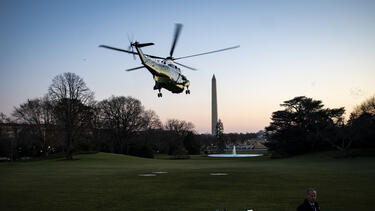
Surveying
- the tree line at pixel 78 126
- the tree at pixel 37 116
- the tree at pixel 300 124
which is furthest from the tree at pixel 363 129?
the tree at pixel 37 116

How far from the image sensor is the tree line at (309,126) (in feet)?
216

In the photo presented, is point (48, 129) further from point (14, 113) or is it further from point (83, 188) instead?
point (83, 188)

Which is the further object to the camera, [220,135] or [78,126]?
[220,135]

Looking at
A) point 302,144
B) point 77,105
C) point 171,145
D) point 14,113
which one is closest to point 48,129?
point 14,113

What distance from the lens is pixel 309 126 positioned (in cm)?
7781

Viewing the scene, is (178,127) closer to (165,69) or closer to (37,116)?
(37,116)

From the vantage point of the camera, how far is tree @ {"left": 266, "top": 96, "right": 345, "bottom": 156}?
241 feet

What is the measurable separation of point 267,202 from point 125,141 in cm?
7670

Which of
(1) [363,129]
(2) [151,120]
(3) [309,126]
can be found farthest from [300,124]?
(2) [151,120]

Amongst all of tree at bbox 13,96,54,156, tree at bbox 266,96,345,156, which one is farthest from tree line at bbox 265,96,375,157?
tree at bbox 13,96,54,156

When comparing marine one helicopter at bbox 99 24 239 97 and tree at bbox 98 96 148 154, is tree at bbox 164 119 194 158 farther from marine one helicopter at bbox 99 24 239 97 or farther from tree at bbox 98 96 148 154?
marine one helicopter at bbox 99 24 239 97

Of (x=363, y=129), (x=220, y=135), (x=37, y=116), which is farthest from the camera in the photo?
(x=220, y=135)

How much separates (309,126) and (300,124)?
7.22ft

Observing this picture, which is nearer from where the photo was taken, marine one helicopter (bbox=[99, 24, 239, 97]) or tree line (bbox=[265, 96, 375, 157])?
marine one helicopter (bbox=[99, 24, 239, 97])
